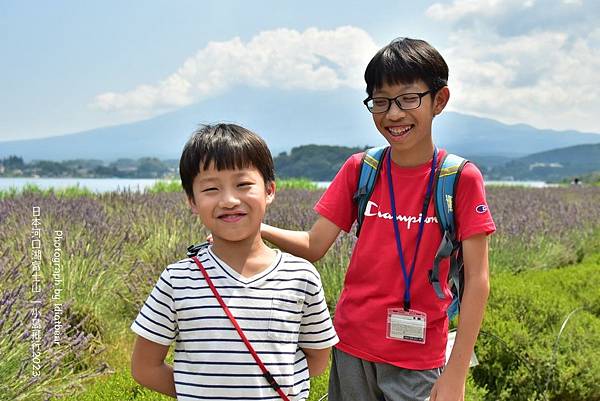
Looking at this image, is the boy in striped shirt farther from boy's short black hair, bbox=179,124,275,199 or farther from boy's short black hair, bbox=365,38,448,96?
boy's short black hair, bbox=365,38,448,96

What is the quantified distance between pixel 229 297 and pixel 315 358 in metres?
0.37

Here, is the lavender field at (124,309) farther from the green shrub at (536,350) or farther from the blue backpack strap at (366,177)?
the blue backpack strap at (366,177)

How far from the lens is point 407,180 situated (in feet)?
7.22

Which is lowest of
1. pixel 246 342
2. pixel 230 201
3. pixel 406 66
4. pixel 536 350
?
pixel 536 350

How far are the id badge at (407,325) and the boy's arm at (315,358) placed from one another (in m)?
0.30

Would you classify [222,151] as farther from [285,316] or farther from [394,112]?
[394,112]

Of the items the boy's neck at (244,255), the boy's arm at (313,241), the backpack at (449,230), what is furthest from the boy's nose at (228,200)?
the backpack at (449,230)

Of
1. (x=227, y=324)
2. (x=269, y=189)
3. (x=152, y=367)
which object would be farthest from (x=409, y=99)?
(x=152, y=367)

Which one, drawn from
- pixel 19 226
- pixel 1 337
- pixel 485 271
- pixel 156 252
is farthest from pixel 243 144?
pixel 19 226

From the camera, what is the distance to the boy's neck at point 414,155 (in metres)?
2.20

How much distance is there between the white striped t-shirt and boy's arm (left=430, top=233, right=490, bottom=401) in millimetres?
501

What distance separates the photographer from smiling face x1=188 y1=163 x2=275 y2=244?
1761mm

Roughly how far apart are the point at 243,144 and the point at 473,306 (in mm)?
877

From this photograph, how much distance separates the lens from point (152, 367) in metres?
1.85
